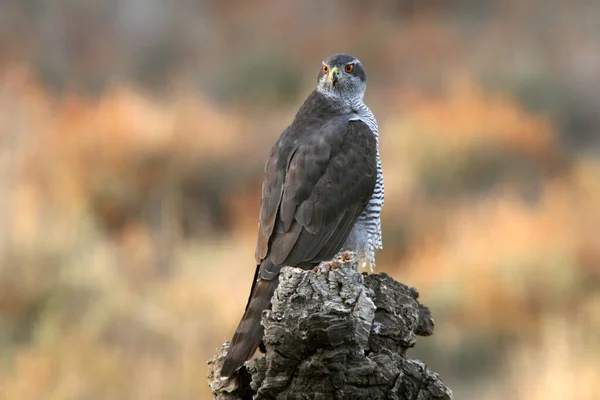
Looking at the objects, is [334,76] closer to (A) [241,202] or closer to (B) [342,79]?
(B) [342,79]

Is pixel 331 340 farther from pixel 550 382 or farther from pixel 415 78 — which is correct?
pixel 415 78

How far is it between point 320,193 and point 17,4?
22741mm

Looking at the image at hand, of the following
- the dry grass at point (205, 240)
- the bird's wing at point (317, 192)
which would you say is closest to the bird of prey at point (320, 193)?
the bird's wing at point (317, 192)

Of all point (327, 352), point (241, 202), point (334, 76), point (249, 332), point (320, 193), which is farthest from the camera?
point (241, 202)

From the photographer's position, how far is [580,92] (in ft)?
65.5

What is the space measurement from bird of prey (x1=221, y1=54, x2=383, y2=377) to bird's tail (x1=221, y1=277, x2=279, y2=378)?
85 mm

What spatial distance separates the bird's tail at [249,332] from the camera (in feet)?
14.3

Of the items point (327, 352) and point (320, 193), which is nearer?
point (327, 352)

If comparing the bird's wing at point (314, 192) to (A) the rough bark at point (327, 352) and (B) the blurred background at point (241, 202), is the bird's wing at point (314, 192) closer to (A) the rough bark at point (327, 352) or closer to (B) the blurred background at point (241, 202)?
(A) the rough bark at point (327, 352)

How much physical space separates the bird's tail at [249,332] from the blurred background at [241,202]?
340 centimetres

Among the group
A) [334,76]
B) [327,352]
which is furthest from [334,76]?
[327,352]

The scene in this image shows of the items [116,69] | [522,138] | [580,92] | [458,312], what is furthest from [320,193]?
[116,69]

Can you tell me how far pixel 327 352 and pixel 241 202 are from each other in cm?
983

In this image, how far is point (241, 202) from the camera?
13.8m
